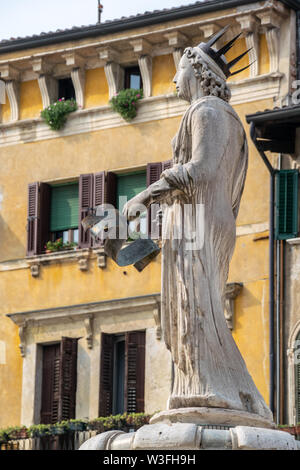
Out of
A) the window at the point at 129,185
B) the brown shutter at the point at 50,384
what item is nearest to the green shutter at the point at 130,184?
the window at the point at 129,185

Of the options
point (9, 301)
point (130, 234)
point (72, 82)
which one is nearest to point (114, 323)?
point (9, 301)

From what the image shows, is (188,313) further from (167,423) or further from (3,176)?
(3,176)

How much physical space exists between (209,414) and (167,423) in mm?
288

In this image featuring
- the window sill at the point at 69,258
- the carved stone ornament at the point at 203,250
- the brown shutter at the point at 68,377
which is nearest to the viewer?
the carved stone ornament at the point at 203,250

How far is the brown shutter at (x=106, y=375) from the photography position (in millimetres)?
29219

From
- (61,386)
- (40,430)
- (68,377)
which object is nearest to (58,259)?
(68,377)

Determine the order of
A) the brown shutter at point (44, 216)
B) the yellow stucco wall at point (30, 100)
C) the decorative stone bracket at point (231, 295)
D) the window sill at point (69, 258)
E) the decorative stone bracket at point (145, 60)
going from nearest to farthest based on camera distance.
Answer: the decorative stone bracket at point (231, 295), the decorative stone bracket at point (145, 60), the window sill at point (69, 258), the brown shutter at point (44, 216), the yellow stucco wall at point (30, 100)

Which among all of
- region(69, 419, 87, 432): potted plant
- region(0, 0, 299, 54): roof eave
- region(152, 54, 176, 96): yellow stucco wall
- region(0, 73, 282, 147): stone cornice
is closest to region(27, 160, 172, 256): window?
region(0, 73, 282, 147): stone cornice

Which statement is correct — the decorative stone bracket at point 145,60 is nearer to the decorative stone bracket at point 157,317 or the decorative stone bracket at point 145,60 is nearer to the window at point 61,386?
the decorative stone bracket at point 157,317

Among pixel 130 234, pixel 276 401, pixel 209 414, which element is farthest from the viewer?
pixel 276 401

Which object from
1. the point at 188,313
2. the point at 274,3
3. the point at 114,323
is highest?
the point at 274,3

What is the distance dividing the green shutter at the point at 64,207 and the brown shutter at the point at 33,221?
30 cm

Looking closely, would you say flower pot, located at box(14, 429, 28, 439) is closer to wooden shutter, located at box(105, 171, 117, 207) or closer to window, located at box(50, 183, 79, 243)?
window, located at box(50, 183, 79, 243)
